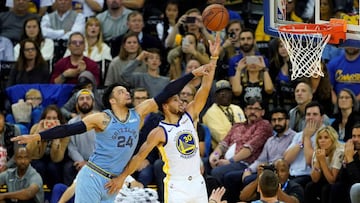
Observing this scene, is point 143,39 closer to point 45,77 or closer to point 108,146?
point 45,77

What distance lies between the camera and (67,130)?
10.9 metres

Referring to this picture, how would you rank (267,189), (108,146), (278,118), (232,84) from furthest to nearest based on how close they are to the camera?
1. (232,84)
2. (278,118)
3. (108,146)
4. (267,189)

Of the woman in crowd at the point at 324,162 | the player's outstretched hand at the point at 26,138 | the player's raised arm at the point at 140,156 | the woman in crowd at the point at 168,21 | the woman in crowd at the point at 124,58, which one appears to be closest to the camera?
the player's outstretched hand at the point at 26,138

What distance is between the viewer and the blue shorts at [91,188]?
11.3 metres

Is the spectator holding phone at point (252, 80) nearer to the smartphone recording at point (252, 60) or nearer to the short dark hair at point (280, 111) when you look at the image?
the smartphone recording at point (252, 60)

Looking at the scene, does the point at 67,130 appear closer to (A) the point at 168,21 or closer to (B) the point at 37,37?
(B) the point at 37,37

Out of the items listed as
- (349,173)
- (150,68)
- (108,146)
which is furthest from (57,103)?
(349,173)

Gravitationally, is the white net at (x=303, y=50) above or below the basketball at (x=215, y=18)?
below

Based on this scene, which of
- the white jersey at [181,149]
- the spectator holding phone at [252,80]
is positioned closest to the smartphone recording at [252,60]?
the spectator holding phone at [252,80]

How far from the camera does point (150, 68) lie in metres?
15.0

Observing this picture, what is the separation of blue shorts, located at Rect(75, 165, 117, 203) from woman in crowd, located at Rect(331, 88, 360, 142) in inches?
144

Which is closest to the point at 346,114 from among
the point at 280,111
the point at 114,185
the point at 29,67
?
the point at 280,111

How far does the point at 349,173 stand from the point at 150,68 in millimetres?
3963

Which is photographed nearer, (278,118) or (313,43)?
(313,43)
